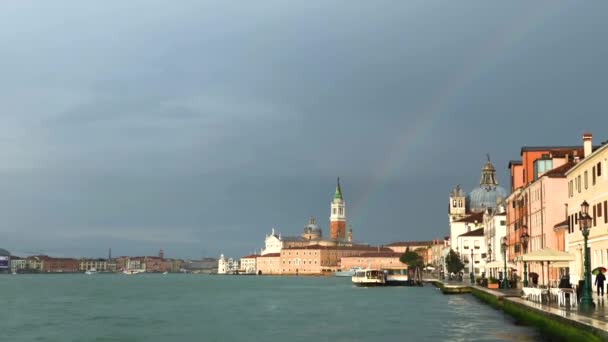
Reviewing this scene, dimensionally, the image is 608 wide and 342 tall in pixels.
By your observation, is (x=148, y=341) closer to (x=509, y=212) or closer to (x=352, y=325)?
(x=352, y=325)

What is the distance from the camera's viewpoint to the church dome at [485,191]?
167500mm

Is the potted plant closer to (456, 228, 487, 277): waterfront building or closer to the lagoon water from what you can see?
the lagoon water

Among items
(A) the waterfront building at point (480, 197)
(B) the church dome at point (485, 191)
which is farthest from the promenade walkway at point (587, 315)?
(B) the church dome at point (485, 191)

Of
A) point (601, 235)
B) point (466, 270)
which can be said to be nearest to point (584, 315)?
point (601, 235)

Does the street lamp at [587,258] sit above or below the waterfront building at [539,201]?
below

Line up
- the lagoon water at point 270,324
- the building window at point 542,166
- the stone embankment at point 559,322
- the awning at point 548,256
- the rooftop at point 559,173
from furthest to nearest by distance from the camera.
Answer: the building window at point 542,166 → the rooftop at point 559,173 → the awning at point 548,256 → the lagoon water at point 270,324 → the stone embankment at point 559,322

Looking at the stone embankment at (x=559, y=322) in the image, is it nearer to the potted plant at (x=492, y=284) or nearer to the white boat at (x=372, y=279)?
the potted plant at (x=492, y=284)

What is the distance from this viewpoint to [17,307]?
66812mm

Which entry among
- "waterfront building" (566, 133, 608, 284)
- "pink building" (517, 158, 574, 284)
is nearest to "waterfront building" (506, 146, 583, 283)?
"pink building" (517, 158, 574, 284)

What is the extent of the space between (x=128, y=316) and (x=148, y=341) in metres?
18.3

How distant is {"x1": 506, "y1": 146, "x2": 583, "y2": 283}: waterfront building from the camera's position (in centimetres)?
5409

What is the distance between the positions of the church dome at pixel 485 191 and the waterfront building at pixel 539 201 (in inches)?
3490

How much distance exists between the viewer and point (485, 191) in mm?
169875

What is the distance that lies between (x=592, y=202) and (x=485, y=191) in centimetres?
13069
